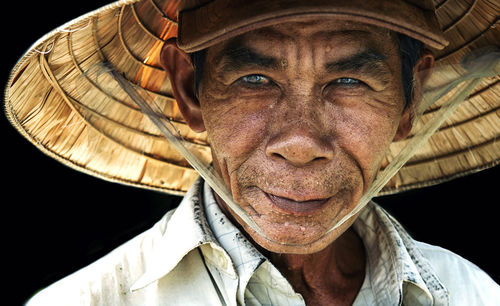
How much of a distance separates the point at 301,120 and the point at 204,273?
500 mm

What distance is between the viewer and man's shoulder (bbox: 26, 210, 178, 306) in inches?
76.7

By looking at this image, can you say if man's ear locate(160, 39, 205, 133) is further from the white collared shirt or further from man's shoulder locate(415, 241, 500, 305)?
man's shoulder locate(415, 241, 500, 305)

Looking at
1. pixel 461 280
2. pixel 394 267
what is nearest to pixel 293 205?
pixel 394 267

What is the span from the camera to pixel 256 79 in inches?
76.5

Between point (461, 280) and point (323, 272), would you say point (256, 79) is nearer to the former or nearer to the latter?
point (323, 272)

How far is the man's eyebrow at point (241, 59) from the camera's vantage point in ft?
6.23

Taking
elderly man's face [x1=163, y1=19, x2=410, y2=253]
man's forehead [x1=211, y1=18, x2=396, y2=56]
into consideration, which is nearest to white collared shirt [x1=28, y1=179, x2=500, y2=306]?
elderly man's face [x1=163, y1=19, x2=410, y2=253]

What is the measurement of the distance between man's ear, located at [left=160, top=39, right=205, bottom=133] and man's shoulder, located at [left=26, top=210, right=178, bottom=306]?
1.23ft

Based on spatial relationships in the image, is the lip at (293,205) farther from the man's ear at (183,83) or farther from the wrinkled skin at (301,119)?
the man's ear at (183,83)

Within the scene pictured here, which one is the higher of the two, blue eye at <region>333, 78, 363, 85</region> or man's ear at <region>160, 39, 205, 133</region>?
blue eye at <region>333, 78, 363, 85</region>

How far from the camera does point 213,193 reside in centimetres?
212

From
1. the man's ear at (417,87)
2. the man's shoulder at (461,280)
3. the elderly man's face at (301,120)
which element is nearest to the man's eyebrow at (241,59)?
the elderly man's face at (301,120)

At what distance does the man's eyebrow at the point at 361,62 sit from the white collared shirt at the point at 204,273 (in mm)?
529

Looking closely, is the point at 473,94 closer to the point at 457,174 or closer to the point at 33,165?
the point at 457,174
